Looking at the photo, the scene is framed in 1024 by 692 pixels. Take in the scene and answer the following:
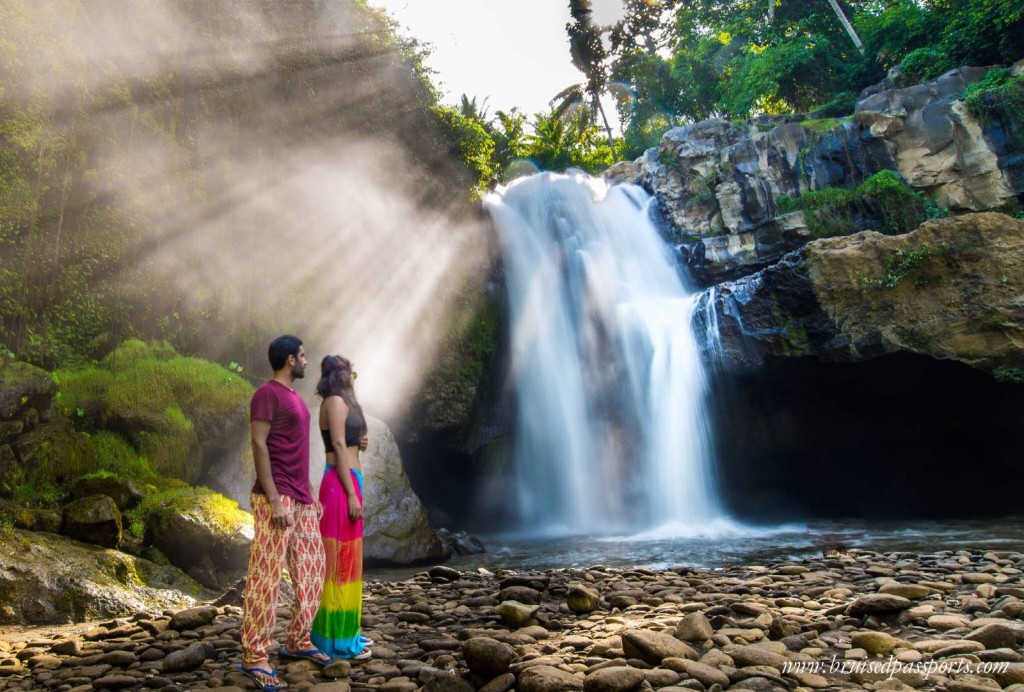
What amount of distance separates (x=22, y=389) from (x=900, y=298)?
16089mm

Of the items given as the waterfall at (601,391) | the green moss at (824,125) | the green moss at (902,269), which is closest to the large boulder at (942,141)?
the green moss at (824,125)

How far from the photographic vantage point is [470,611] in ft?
18.4

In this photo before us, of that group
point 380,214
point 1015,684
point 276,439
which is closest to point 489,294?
point 380,214

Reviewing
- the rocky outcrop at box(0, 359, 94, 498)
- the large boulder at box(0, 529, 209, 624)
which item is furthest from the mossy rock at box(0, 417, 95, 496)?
the large boulder at box(0, 529, 209, 624)

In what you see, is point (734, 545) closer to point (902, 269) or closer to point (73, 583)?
point (902, 269)

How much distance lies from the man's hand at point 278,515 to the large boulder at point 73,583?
11.2ft

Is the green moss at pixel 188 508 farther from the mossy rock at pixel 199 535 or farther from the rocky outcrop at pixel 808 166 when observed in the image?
the rocky outcrop at pixel 808 166

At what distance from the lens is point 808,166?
2144 centimetres

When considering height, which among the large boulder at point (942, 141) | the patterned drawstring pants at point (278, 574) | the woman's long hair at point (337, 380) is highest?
the large boulder at point (942, 141)

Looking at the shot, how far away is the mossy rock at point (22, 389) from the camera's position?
7.57m

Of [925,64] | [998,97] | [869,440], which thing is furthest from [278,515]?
[925,64]

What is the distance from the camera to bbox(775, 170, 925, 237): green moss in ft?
63.8

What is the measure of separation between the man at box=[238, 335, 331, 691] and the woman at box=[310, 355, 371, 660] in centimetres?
9

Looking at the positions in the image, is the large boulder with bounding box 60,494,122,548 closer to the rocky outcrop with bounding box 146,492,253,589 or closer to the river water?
the rocky outcrop with bounding box 146,492,253,589
